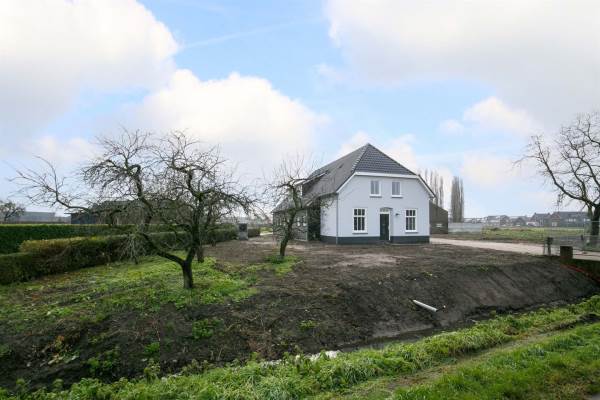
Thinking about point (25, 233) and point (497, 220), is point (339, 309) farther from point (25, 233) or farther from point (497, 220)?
point (497, 220)

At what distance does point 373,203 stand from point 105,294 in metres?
18.0

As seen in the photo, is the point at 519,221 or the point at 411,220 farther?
the point at 519,221

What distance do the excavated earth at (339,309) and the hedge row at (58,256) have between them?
3096mm

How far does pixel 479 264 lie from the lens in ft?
41.2

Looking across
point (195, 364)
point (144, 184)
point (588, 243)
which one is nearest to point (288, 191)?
point (144, 184)

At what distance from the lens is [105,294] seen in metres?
8.49

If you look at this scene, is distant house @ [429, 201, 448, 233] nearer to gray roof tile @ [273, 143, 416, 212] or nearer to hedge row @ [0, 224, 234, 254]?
gray roof tile @ [273, 143, 416, 212]

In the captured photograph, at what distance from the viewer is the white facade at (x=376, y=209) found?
22.5m

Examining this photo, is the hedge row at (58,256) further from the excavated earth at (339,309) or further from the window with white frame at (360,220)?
the window with white frame at (360,220)

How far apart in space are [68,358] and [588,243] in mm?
20376

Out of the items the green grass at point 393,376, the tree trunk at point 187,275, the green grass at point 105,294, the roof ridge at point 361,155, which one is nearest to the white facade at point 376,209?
the roof ridge at point 361,155

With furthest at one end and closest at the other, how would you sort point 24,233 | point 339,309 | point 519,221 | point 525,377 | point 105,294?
point 519,221
point 24,233
point 105,294
point 339,309
point 525,377

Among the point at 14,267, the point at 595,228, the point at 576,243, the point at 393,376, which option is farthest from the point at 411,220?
the point at 14,267

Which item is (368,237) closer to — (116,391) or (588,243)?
(588,243)
